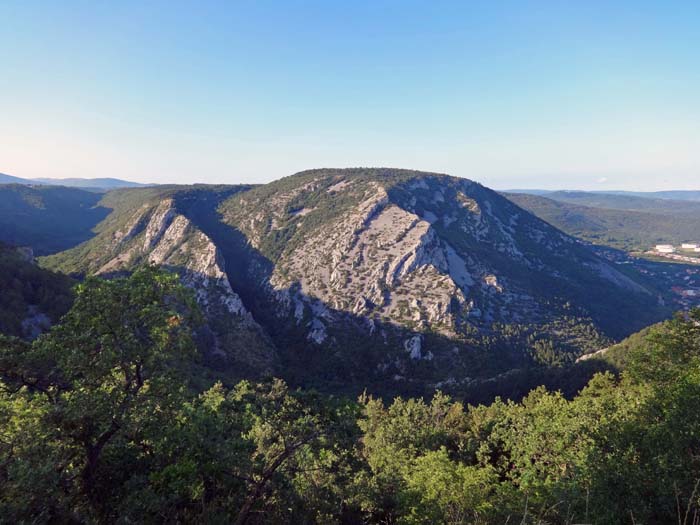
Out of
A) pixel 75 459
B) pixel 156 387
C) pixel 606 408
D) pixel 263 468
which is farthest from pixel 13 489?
pixel 606 408

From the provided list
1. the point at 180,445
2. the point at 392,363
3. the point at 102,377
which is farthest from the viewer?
the point at 392,363

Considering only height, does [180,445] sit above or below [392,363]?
above

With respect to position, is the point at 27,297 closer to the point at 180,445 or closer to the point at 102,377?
the point at 102,377

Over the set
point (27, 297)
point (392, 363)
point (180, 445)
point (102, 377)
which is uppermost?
point (102, 377)

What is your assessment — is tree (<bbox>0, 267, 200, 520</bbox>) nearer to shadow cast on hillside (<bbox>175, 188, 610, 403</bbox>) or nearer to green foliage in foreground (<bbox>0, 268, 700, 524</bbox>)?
green foliage in foreground (<bbox>0, 268, 700, 524</bbox>)

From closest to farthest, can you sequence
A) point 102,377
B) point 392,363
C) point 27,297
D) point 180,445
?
point 102,377, point 180,445, point 27,297, point 392,363

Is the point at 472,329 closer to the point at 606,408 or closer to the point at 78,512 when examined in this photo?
the point at 606,408

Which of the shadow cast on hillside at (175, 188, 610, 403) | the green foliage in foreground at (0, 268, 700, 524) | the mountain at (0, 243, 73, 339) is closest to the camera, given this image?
the green foliage in foreground at (0, 268, 700, 524)

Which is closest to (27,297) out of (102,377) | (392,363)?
(102,377)

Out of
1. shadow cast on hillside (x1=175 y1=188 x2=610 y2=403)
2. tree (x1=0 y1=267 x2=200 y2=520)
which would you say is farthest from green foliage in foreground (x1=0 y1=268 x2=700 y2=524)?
shadow cast on hillside (x1=175 y1=188 x2=610 y2=403)

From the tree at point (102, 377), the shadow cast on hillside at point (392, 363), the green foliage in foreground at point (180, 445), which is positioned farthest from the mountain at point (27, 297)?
the green foliage in foreground at point (180, 445)
